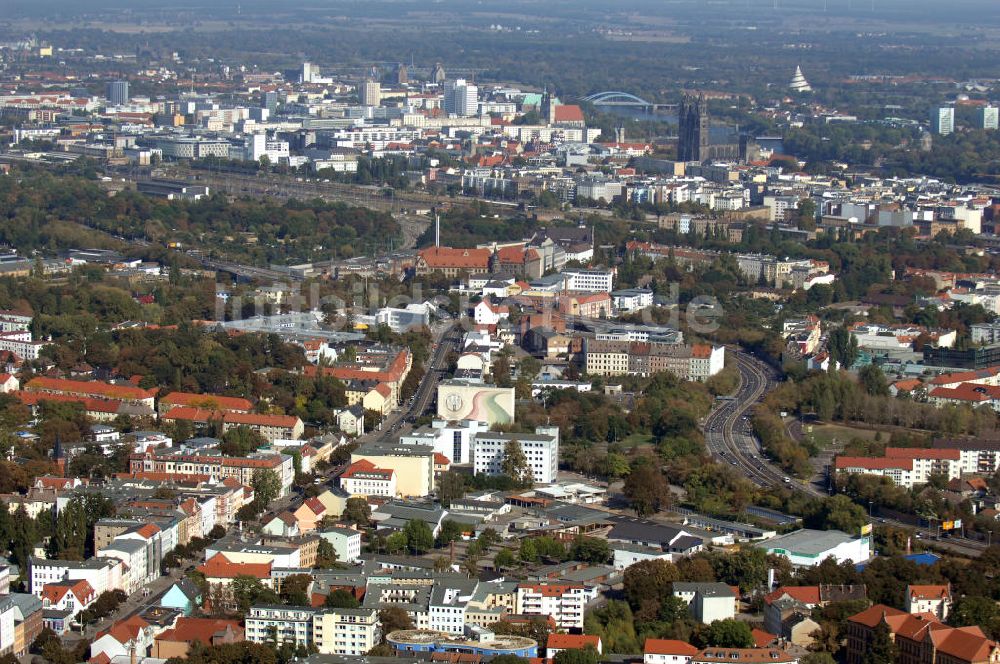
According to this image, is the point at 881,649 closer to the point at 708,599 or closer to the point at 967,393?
the point at 708,599

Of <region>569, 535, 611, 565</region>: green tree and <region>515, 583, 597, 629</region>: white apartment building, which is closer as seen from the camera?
<region>515, 583, 597, 629</region>: white apartment building

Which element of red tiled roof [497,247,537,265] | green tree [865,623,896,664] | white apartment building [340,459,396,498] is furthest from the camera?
red tiled roof [497,247,537,265]

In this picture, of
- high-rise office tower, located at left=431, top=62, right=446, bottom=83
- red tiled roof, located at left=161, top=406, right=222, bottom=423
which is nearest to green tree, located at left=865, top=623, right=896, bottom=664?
red tiled roof, located at left=161, top=406, right=222, bottom=423

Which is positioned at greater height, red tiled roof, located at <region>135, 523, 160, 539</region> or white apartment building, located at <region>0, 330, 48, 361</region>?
red tiled roof, located at <region>135, 523, 160, 539</region>

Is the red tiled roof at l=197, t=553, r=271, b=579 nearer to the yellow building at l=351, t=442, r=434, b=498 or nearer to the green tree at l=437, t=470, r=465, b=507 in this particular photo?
the green tree at l=437, t=470, r=465, b=507

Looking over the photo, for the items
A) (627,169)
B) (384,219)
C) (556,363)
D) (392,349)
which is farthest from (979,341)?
(627,169)

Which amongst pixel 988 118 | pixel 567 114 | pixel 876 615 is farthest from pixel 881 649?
pixel 988 118

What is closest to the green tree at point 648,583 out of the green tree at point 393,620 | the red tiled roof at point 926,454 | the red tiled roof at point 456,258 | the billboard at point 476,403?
the green tree at point 393,620
